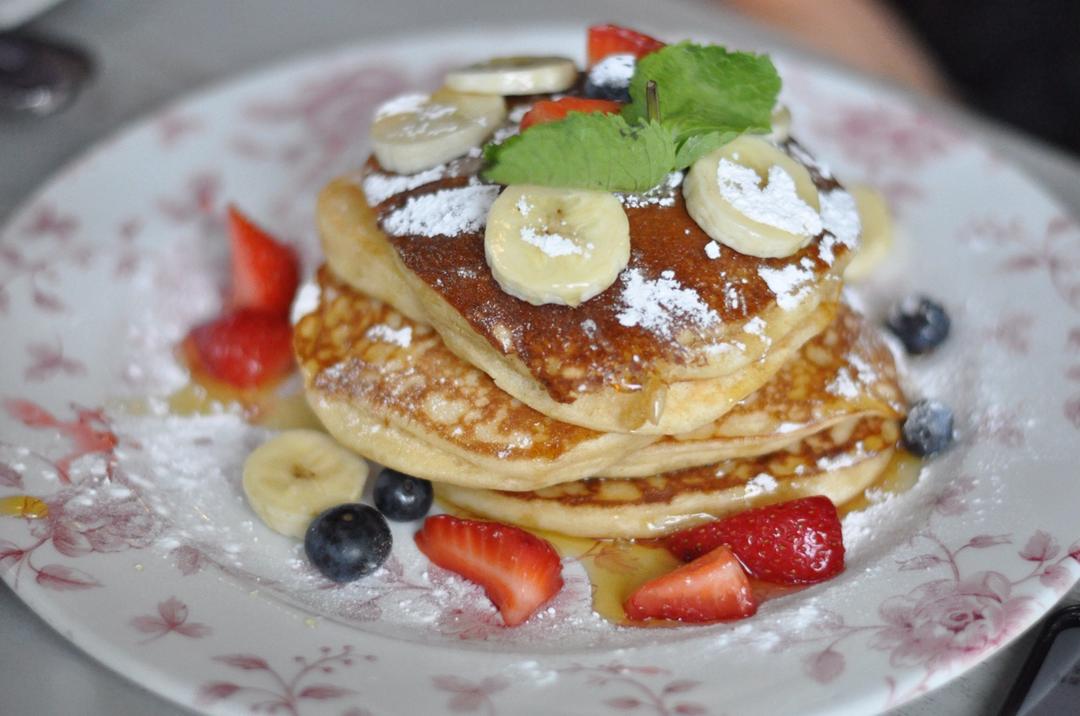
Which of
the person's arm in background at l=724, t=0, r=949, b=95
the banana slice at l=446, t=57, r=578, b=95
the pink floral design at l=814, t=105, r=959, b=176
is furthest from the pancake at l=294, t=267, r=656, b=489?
the person's arm in background at l=724, t=0, r=949, b=95

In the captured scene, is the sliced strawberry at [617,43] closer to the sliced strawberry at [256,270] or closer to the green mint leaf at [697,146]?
the green mint leaf at [697,146]

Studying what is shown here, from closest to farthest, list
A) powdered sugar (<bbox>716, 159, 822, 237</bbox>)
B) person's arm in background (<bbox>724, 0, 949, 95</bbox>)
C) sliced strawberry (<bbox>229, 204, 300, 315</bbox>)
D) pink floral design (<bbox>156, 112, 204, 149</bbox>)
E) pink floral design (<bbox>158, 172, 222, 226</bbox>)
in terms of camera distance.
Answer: powdered sugar (<bbox>716, 159, 822, 237</bbox>) → sliced strawberry (<bbox>229, 204, 300, 315</bbox>) → pink floral design (<bbox>158, 172, 222, 226</bbox>) → pink floral design (<bbox>156, 112, 204, 149</bbox>) → person's arm in background (<bbox>724, 0, 949, 95</bbox>)

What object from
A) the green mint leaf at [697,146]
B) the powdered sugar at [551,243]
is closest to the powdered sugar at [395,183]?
the powdered sugar at [551,243]

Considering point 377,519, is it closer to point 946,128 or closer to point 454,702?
point 454,702

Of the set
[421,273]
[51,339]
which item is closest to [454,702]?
[421,273]

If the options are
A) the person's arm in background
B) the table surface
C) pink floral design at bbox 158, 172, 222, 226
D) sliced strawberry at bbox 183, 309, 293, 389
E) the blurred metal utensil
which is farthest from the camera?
the person's arm in background

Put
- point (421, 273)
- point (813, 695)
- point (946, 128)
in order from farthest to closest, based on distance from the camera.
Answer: point (946, 128) < point (421, 273) < point (813, 695)

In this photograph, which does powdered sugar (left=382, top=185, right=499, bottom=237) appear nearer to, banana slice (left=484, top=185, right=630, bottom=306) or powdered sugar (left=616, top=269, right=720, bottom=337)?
banana slice (left=484, top=185, right=630, bottom=306)
